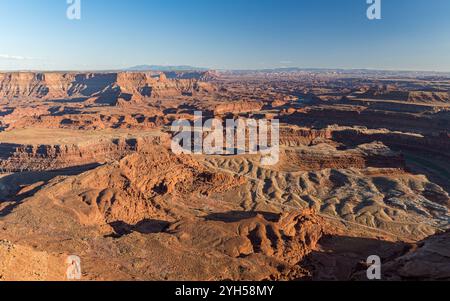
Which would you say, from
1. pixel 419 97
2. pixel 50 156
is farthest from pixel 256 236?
pixel 419 97

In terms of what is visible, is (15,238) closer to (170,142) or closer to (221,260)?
(221,260)

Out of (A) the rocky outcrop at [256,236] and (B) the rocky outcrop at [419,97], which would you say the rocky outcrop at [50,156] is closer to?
(A) the rocky outcrop at [256,236]

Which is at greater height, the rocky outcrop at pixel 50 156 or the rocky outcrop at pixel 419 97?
the rocky outcrop at pixel 419 97

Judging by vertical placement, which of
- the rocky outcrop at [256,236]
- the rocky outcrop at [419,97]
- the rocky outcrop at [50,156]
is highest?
the rocky outcrop at [419,97]

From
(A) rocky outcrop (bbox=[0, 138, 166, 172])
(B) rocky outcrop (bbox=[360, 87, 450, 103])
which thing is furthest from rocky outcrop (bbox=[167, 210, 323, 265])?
(B) rocky outcrop (bbox=[360, 87, 450, 103])

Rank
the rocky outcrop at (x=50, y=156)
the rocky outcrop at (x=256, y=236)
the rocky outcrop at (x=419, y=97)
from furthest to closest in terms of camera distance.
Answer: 1. the rocky outcrop at (x=419, y=97)
2. the rocky outcrop at (x=50, y=156)
3. the rocky outcrop at (x=256, y=236)

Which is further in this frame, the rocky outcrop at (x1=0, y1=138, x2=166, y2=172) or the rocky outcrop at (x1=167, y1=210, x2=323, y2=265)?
the rocky outcrop at (x1=0, y1=138, x2=166, y2=172)

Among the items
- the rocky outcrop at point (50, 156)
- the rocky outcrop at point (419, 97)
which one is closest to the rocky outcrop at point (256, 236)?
the rocky outcrop at point (50, 156)

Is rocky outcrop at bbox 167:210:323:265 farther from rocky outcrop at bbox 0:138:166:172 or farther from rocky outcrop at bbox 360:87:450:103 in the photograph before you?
rocky outcrop at bbox 360:87:450:103

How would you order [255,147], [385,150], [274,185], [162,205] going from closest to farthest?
[162,205] < [274,185] < [385,150] < [255,147]

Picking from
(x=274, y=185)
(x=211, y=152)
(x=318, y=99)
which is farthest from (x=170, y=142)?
(x=318, y=99)

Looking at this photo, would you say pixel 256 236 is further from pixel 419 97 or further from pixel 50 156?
pixel 419 97
